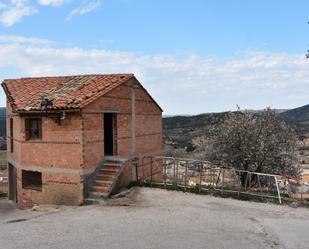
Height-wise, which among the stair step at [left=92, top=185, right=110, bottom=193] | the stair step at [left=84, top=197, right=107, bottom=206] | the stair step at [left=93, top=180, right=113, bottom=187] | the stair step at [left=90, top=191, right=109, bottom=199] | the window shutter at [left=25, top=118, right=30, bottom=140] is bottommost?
the stair step at [left=84, top=197, right=107, bottom=206]

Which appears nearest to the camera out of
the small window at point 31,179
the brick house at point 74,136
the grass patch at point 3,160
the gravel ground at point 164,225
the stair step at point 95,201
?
the gravel ground at point 164,225

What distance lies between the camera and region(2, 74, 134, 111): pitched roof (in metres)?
16.5

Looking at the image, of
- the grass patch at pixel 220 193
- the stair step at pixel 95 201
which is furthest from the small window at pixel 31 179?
the grass patch at pixel 220 193

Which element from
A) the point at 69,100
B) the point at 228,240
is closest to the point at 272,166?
the point at 69,100

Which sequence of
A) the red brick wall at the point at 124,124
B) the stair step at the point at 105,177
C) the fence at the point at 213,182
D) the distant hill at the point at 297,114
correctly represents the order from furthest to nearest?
the distant hill at the point at 297,114 < the stair step at the point at 105,177 < the red brick wall at the point at 124,124 < the fence at the point at 213,182

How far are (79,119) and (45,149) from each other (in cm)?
218

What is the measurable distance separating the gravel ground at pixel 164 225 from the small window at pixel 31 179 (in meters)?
2.68

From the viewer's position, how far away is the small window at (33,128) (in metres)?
17.6

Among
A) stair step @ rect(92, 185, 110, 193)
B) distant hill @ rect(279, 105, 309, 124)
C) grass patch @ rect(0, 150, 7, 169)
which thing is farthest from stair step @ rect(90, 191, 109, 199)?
distant hill @ rect(279, 105, 309, 124)

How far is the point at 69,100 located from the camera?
53.9ft

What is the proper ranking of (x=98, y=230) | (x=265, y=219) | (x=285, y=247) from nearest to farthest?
1. (x=285, y=247)
2. (x=98, y=230)
3. (x=265, y=219)

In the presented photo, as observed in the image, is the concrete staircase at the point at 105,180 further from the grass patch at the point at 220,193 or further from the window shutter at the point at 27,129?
the window shutter at the point at 27,129

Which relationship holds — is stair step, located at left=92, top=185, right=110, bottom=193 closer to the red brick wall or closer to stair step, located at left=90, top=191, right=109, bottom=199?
stair step, located at left=90, top=191, right=109, bottom=199

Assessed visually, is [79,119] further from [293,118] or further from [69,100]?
[293,118]
